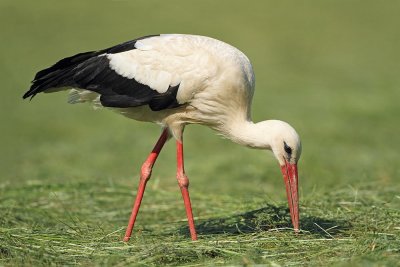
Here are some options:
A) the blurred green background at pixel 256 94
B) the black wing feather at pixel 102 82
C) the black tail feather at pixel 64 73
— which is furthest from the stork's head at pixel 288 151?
the blurred green background at pixel 256 94

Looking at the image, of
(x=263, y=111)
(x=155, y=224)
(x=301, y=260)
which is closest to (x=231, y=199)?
(x=155, y=224)

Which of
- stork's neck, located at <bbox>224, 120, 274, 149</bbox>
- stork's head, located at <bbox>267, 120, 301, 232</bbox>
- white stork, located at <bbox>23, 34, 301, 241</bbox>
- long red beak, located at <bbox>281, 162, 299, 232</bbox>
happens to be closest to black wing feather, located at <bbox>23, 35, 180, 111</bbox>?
white stork, located at <bbox>23, 34, 301, 241</bbox>

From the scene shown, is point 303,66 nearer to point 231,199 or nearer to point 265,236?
point 231,199

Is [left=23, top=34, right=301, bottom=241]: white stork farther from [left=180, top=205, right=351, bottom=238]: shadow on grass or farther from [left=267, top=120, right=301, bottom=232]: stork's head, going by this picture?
[left=180, top=205, right=351, bottom=238]: shadow on grass

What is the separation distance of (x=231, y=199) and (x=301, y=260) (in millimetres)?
2706

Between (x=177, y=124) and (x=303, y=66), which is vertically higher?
(x=177, y=124)

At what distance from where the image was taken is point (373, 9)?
2772cm

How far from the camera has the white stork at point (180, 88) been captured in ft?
21.9

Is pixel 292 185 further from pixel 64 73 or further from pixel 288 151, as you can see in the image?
pixel 64 73

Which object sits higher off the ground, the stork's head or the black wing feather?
the black wing feather

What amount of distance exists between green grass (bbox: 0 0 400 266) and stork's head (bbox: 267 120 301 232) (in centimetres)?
23

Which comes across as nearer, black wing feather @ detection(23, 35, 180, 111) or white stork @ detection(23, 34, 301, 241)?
white stork @ detection(23, 34, 301, 241)

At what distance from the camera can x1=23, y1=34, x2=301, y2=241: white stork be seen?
667cm

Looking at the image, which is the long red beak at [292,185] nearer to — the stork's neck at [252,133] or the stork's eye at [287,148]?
the stork's eye at [287,148]
